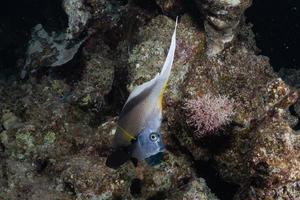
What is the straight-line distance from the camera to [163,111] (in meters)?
4.38

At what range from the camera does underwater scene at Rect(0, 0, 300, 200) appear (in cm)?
390

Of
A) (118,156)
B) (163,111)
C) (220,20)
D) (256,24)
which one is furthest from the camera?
(256,24)

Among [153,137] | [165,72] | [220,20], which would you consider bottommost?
[220,20]

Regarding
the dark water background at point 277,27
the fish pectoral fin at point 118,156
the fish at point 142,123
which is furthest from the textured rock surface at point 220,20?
the fish at point 142,123

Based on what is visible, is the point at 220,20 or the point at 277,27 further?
the point at 277,27

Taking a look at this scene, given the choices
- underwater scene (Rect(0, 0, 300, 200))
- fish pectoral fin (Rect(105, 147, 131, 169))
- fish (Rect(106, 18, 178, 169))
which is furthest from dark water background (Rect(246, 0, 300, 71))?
fish (Rect(106, 18, 178, 169))

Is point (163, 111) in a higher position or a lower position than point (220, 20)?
lower

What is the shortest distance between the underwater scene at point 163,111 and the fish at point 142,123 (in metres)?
1.19

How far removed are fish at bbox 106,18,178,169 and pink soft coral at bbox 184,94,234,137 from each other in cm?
203

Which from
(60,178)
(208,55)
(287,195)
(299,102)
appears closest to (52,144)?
(60,178)

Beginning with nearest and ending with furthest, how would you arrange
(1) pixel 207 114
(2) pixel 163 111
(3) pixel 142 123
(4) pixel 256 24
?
1. (3) pixel 142 123
2. (1) pixel 207 114
3. (2) pixel 163 111
4. (4) pixel 256 24

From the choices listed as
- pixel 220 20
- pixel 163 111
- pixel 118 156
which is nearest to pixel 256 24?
pixel 220 20

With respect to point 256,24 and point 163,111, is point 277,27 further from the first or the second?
point 163,111

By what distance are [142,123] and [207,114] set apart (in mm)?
2295
